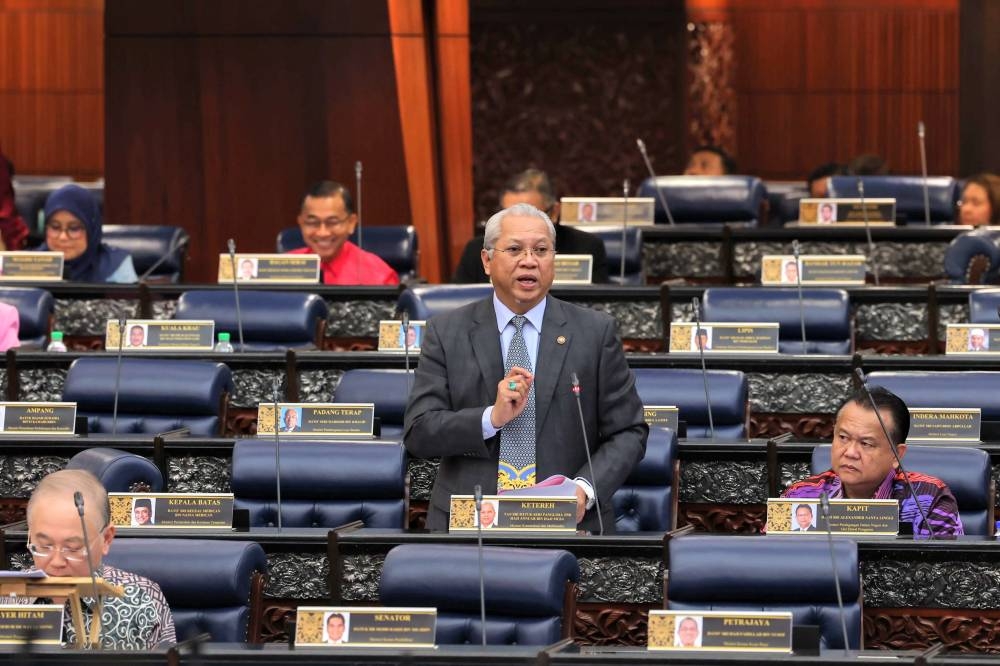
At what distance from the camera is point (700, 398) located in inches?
212

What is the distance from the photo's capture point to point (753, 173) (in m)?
12.6

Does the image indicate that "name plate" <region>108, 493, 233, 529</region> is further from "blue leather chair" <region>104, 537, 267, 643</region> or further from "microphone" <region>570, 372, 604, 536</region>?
"microphone" <region>570, 372, 604, 536</region>

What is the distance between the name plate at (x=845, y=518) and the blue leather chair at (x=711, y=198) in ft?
14.1

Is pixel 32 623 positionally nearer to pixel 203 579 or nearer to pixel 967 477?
pixel 203 579

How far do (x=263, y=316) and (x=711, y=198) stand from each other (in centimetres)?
278

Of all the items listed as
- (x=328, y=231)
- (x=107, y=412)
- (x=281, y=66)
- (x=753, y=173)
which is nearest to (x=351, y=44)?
(x=281, y=66)

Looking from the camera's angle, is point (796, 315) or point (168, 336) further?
point (796, 315)

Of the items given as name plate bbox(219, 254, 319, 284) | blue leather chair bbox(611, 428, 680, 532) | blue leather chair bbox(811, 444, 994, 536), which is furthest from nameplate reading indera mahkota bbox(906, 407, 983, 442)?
name plate bbox(219, 254, 319, 284)

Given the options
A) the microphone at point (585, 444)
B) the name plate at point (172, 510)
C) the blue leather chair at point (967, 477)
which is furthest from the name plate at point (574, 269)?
the microphone at point (585, 444)

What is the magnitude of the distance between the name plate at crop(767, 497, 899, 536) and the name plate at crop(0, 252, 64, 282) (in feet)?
12.9

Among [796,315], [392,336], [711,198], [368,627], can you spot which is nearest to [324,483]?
[368,627]

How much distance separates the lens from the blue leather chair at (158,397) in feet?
18.3

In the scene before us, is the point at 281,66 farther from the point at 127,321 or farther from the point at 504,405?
the point at 504,405

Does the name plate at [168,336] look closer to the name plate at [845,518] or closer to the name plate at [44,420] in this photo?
the name plate at [44,420]
